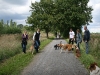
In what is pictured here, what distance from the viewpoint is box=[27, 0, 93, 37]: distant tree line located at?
58250 mm

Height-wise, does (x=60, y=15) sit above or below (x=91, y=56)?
above

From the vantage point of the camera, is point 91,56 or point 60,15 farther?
point 60,15

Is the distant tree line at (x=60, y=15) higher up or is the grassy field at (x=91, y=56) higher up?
the distant tree line at (x=60, y=15)

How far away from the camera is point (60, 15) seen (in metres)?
58.3

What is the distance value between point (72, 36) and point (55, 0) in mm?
40177

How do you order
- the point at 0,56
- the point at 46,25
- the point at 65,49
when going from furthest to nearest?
→ 1. the point at 46,25
2. the point at 65,49
3. the point at 0,56

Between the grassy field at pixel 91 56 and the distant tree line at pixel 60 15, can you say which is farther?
the distant tree line at pixel 60 15

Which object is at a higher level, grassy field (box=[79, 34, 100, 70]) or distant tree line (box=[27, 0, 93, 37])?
distant tree line (box=[27, 0, 93, 37])

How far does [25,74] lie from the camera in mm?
11836

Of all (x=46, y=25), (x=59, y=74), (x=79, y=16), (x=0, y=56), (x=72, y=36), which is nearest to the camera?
(x=59, y=74)

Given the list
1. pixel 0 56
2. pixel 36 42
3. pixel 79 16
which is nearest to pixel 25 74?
pixel 0 56

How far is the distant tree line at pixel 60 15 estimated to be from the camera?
5825 cm

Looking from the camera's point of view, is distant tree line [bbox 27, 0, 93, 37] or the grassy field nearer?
the grassy field

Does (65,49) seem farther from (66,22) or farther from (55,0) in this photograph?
Result: (55,0)
